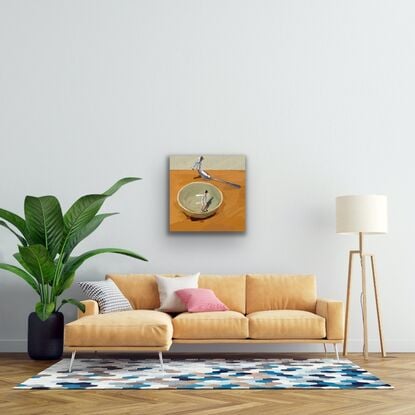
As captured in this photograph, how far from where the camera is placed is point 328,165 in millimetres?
6820

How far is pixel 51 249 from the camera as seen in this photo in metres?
6.02

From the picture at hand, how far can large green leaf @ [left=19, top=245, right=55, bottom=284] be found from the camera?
5645mm

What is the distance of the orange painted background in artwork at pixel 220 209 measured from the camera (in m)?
6.72

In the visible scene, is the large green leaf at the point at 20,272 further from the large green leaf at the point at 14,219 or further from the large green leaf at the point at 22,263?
the large green leaf at the point at 14,219

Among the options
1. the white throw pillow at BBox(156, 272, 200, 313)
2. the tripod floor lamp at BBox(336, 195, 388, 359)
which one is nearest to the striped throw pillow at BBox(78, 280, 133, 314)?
the white throw pillow at BBox(156, 272, 200, 313)

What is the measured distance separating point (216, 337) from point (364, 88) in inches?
111

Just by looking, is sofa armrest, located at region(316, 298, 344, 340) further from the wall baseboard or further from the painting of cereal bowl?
the painting of cereal bowl

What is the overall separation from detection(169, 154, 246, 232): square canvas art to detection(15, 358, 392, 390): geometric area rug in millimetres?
1331

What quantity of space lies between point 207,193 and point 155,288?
40.4 inches

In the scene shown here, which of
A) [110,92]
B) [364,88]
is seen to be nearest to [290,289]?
[364,88]

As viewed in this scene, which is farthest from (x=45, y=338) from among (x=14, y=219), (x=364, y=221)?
(x=364, y=221)

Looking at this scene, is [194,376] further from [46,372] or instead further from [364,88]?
[364,88]

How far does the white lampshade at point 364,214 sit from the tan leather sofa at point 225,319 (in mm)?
582

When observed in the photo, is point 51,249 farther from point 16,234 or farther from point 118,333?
point 118,333
